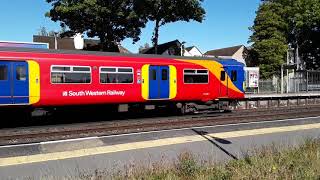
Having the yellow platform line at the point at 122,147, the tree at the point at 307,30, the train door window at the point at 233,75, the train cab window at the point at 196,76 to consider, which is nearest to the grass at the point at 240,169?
the yellow platform line at the point at 122,147

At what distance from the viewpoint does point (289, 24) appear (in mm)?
53531

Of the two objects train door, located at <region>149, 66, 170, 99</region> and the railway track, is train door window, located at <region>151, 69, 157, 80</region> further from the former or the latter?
the railway track

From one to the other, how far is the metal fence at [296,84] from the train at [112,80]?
16.1 metres

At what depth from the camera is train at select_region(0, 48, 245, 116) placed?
53.9ft

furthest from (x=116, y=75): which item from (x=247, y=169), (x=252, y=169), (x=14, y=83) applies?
(x=252, y=169)

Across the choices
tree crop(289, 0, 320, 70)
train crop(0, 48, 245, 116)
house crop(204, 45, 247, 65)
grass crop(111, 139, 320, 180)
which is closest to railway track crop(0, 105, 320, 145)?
train crop(0, 48, 245, 116)

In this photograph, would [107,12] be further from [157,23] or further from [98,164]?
[98,164]

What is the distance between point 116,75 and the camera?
62.1ft

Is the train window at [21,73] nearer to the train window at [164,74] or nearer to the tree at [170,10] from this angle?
the train window at [164,74]

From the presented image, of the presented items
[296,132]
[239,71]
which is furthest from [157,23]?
[296,132]

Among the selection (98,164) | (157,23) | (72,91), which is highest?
(157,23)

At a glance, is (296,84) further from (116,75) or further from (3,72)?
(3,72)

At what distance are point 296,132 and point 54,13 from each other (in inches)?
1135

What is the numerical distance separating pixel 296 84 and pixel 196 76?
20860 millimetres
